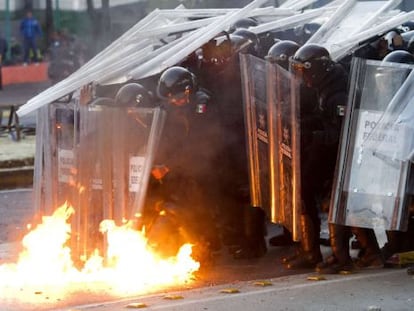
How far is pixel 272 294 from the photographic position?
320 inches

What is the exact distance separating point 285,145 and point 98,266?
1835 mm

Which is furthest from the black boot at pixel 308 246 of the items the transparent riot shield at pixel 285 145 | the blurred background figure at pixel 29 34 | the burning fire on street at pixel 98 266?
the blurred background figure at pixel 29 34

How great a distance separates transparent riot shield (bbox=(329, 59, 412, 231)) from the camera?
840 cm

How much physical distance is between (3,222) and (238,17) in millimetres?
3932

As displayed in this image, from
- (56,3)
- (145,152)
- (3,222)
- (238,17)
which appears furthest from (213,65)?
(56,3)

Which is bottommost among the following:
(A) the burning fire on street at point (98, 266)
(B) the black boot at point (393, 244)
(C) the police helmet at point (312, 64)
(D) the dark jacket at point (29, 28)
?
(A) the burning fire on street at point (98, 266)

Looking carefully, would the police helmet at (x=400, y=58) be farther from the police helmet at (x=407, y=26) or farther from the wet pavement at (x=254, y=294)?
the wet pavement at (x=254, y=294)

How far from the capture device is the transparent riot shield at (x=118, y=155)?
29.4 feet

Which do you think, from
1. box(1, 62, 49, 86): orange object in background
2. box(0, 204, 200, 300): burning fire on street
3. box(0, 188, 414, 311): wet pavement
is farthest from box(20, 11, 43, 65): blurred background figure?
box(0, 188, 414, 311): wet pavement

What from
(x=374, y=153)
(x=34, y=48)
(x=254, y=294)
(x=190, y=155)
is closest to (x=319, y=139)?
(x=374, y=153)

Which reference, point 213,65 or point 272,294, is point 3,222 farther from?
point 272,294

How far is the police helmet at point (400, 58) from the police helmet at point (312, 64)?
0.48 m

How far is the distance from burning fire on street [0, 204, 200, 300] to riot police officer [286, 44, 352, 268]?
3.34ft

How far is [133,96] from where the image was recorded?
948 cm
